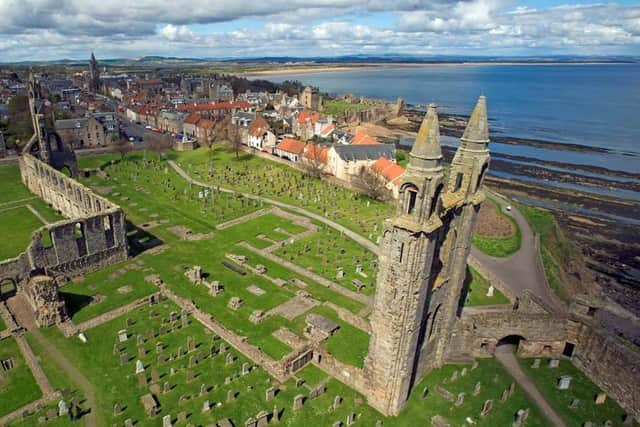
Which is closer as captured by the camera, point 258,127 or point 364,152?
point 364,152

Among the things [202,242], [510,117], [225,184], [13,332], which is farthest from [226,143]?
[510,117]

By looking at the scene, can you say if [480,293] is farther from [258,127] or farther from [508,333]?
[258,127]

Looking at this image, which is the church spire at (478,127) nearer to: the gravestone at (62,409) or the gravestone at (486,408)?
the gravestone at (486,408)

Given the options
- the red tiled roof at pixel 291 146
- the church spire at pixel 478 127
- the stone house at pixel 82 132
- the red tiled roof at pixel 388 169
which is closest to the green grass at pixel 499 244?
the red tiled roof at pixel 388 169

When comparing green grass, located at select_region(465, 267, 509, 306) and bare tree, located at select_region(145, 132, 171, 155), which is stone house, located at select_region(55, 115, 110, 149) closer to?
bare tree, located at select_region(145, 132, 171, 155)

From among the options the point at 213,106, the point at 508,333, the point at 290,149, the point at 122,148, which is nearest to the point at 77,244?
the point at 508,333

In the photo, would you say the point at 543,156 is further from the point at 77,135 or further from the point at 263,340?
the point at 77,135
